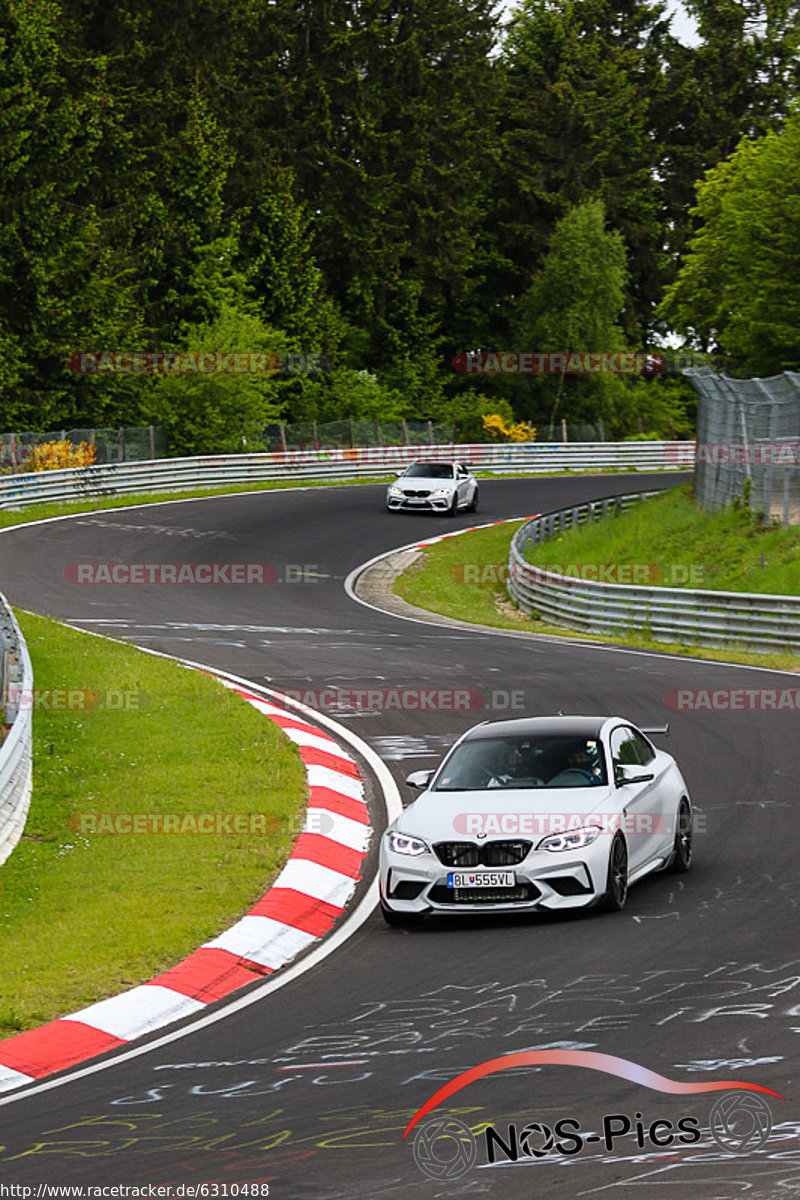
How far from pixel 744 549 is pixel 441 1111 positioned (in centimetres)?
2721

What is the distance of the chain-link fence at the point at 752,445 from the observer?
32.0m

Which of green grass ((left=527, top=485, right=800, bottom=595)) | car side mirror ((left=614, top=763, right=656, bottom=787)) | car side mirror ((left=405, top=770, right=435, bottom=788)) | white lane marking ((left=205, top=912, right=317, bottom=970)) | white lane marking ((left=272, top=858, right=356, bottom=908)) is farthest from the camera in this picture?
green grass ((left=527, top=485, right=800, bottom=595))

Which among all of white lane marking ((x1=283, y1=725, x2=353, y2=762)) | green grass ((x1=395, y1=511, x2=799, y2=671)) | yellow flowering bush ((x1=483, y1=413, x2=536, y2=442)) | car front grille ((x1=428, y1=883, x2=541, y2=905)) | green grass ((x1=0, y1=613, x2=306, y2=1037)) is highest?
yellow flowering bush ((x1=483, y1=413, x2=536, y2=442))

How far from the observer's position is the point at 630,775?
39.9 feet

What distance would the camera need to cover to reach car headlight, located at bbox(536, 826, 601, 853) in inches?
438

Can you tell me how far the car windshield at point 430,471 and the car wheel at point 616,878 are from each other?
38.4 meters

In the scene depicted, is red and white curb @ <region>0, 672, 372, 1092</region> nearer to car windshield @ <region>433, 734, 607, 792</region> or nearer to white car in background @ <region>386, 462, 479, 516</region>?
car windshield @ <region>433, 734, 607, 792</region>

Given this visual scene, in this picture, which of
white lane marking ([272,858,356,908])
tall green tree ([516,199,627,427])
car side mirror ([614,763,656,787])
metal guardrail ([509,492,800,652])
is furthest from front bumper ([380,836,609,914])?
tall green tree ([516,199,627,427])

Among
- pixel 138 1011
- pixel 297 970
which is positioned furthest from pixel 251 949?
pixel 138 1011

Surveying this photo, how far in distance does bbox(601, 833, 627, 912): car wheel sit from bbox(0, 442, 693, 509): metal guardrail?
34216 mm

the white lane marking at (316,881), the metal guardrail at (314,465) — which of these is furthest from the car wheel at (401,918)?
the metal guardrail at (314,465)

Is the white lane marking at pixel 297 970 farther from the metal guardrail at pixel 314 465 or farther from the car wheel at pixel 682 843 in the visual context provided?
the metal guardrail at pixel 314 465

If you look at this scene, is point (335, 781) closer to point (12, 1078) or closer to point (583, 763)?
point (583, 763)

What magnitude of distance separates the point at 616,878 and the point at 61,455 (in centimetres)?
3832
